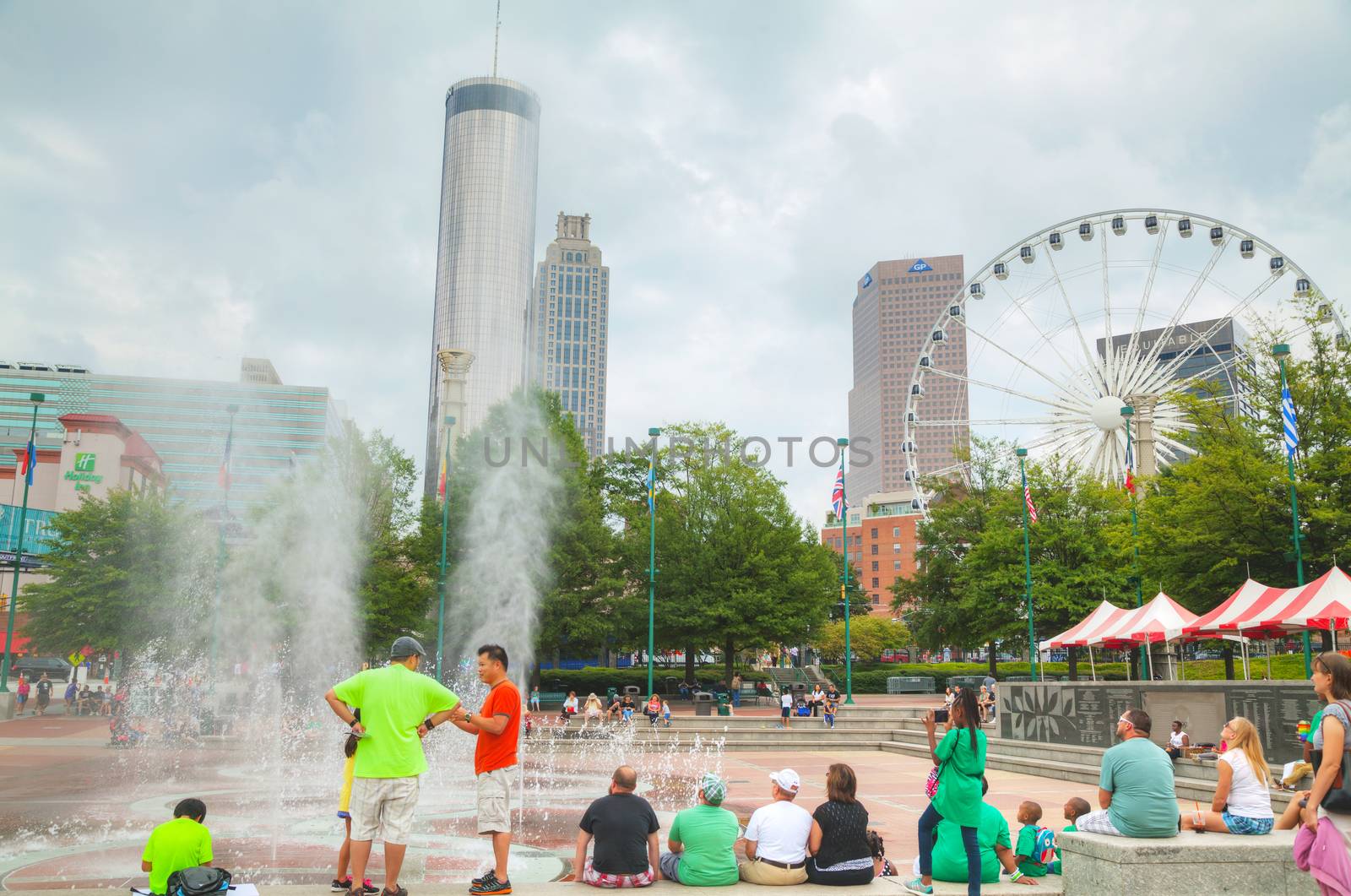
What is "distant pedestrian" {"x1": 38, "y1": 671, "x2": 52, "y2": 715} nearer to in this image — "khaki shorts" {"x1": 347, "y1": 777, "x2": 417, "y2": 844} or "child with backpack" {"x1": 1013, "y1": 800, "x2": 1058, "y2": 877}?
"khaki shorts" {"x1": 347, "y1": 777, "x2": 417, "y2": 844}

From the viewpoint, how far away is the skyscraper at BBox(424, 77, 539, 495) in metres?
191

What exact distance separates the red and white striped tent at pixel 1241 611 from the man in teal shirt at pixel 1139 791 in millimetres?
16902

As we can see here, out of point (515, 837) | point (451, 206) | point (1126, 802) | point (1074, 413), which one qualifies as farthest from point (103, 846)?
point (451, 206)

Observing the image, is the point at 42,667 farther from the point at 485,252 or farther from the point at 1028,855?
the point at 485,252

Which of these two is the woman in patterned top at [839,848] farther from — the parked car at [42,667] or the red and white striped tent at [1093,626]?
the parked car at [42,667]

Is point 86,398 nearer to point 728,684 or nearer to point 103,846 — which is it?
point 728,684

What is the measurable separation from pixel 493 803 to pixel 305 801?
9692 mm

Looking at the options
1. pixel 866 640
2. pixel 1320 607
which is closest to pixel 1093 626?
pixel 1320 607

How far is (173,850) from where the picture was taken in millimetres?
6285

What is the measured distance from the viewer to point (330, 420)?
51.9 metres

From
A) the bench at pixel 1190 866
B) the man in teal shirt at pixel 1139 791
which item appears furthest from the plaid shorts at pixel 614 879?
the man in teal shirt at pixel 1139 791

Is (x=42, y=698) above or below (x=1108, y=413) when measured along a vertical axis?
below

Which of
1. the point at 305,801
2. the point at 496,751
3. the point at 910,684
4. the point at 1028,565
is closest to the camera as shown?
the point at 496,751

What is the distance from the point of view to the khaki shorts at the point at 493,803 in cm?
671
